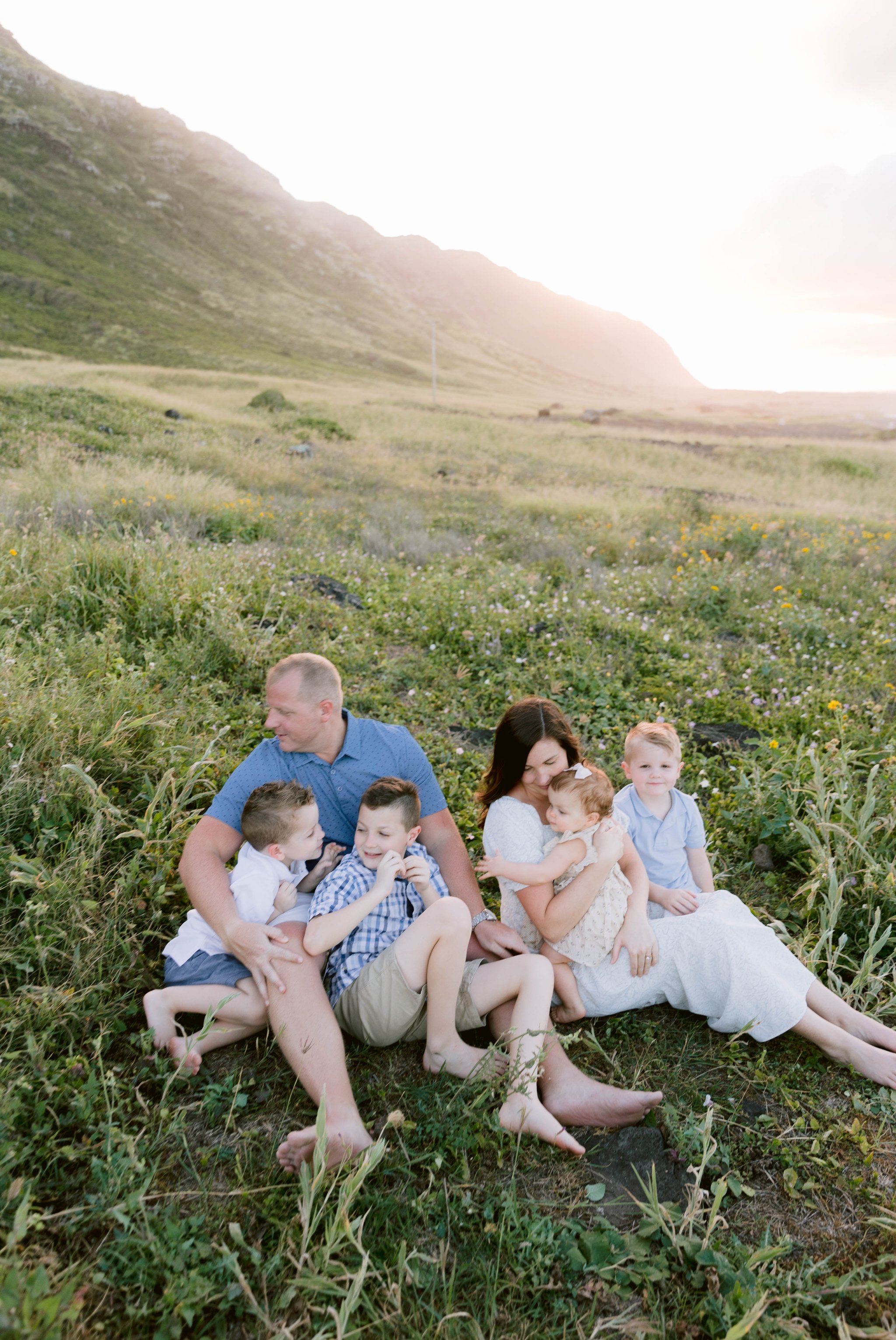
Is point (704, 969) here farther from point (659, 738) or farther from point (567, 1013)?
point (659, 738)

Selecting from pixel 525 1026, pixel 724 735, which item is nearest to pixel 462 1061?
pixel 525 1026

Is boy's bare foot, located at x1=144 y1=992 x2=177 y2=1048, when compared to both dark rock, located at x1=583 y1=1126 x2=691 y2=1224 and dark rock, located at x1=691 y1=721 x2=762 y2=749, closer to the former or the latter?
dark rock, located at x1=583 y1=1126 x2=691 y2=1224

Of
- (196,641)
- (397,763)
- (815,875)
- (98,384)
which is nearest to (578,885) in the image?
(397,763)

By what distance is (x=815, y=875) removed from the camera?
3.61 meters

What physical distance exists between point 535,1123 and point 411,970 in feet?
2.07

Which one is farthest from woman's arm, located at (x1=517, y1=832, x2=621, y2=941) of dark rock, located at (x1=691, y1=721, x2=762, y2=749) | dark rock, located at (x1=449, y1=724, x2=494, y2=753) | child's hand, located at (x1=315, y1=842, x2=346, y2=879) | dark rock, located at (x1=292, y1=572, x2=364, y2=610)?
dark rock, located at (x1=292, y1=572, x2=364, y2=610)

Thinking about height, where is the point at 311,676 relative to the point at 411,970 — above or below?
above

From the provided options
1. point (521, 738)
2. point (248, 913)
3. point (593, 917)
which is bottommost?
point (248, 913)

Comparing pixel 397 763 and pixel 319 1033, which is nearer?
pixel 319 1033

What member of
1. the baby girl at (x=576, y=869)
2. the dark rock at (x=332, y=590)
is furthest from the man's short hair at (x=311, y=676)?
the dark rock at (x=332, y=590)

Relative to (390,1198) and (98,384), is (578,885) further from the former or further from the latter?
(98,384)

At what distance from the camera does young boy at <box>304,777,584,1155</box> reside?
2.58 meters

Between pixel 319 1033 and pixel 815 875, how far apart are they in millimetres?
2558

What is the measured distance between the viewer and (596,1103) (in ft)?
8.16
